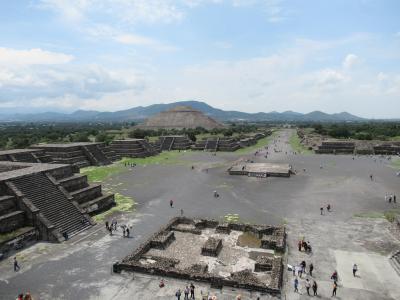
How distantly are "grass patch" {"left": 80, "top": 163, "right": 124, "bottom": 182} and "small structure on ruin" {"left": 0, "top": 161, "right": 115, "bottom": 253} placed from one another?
599 inches

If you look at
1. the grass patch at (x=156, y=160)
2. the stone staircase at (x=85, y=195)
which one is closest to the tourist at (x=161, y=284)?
the stone staircase at (x=85, y=195)

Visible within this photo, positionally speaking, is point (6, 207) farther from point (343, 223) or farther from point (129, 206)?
point (343, 223)

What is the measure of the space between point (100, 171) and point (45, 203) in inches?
1060

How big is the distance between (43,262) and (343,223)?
21.9 metres

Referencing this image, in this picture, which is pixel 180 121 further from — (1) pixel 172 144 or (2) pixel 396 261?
(2) pixel 396 261

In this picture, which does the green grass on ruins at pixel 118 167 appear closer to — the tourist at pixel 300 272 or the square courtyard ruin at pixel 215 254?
the square courtyard ruin at pixel 215 254

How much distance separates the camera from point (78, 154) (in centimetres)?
5603

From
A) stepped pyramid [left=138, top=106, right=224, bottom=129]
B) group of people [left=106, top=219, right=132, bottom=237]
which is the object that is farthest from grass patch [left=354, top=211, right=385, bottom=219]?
stepped pyramid [left=138, top=106, right=224, bottom=129]

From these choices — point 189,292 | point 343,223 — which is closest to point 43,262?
point 189,292

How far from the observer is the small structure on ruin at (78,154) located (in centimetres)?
5256

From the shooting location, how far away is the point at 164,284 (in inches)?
669

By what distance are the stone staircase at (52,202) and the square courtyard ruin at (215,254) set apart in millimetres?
6574

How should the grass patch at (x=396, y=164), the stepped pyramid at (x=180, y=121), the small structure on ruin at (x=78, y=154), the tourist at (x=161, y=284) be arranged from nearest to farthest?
the tourist at (x=161, y=284) < the small structure on ruin at (x=78, y=154) < the grass patch at (x=396, y=164) < the stepped pyramid at (x=180, y=121)

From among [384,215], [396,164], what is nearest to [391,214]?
[384,215]
